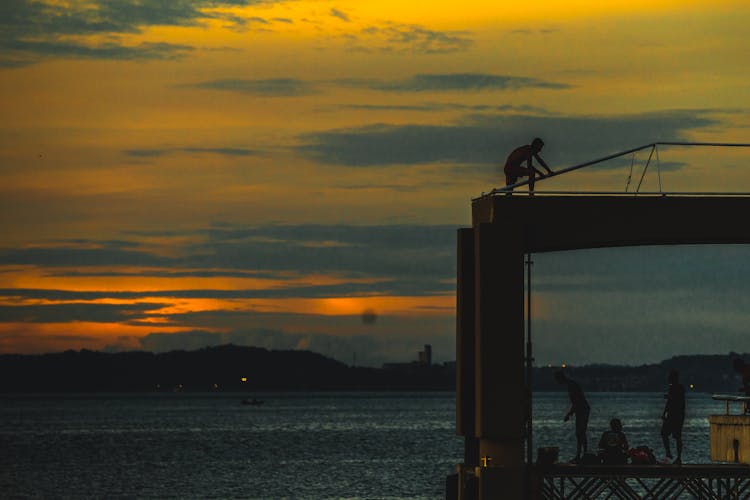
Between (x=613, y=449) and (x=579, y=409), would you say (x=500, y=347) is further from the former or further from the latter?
(x=579, y=409)

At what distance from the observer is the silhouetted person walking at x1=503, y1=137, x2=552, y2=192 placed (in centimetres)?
2464

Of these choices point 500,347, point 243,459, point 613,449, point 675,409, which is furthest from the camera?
point 243,459

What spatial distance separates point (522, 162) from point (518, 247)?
1.98m

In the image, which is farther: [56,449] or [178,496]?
[56,449]

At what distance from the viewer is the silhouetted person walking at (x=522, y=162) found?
24.6 metres

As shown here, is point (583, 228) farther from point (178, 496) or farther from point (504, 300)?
point (178, 496)

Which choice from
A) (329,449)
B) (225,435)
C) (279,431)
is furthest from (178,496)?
(279,431)

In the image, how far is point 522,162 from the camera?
24859mm

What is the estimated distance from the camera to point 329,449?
11088 centimetres

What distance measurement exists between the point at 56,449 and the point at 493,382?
9682 cm

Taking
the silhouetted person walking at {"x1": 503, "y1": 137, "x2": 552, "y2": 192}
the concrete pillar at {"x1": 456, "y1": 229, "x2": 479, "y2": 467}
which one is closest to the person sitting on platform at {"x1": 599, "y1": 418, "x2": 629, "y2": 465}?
the concrete pillar at {"x1": 456, "y1": 229, "x2": 479, "y2": 467}

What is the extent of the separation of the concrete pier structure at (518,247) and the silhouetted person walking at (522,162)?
99 centimetres

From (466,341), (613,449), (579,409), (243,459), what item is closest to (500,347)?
(466,341)

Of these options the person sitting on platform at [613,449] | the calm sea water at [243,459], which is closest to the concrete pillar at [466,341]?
the person sitting on platform at [613,449]
